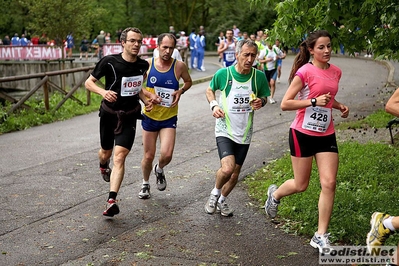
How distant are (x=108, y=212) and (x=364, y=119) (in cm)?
844

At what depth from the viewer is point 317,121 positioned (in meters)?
6.25

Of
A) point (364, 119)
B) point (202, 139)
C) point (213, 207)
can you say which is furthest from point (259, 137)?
point (213, 207)

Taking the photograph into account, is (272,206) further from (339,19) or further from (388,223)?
(339,19)

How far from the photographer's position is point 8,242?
6859mm

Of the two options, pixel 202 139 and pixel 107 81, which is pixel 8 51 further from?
pixel 107 81

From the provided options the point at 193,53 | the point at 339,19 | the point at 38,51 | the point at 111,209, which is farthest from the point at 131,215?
the point at 38,51

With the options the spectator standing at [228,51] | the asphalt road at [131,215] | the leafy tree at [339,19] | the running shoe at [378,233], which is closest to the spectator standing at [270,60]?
the spectator standing at [228,51]

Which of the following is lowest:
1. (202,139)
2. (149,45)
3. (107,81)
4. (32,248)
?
(149,45)

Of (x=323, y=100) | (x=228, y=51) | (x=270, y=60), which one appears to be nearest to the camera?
(x=323, y=100)

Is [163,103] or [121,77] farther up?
[121,77]

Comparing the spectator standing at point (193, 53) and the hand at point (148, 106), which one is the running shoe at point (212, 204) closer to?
the hand at point (148, 106)

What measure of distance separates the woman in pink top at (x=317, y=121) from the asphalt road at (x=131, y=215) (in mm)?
571

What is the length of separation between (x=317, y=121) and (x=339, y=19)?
3.09 metres

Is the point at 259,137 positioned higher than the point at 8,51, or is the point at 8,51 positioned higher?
the point at 259,137
